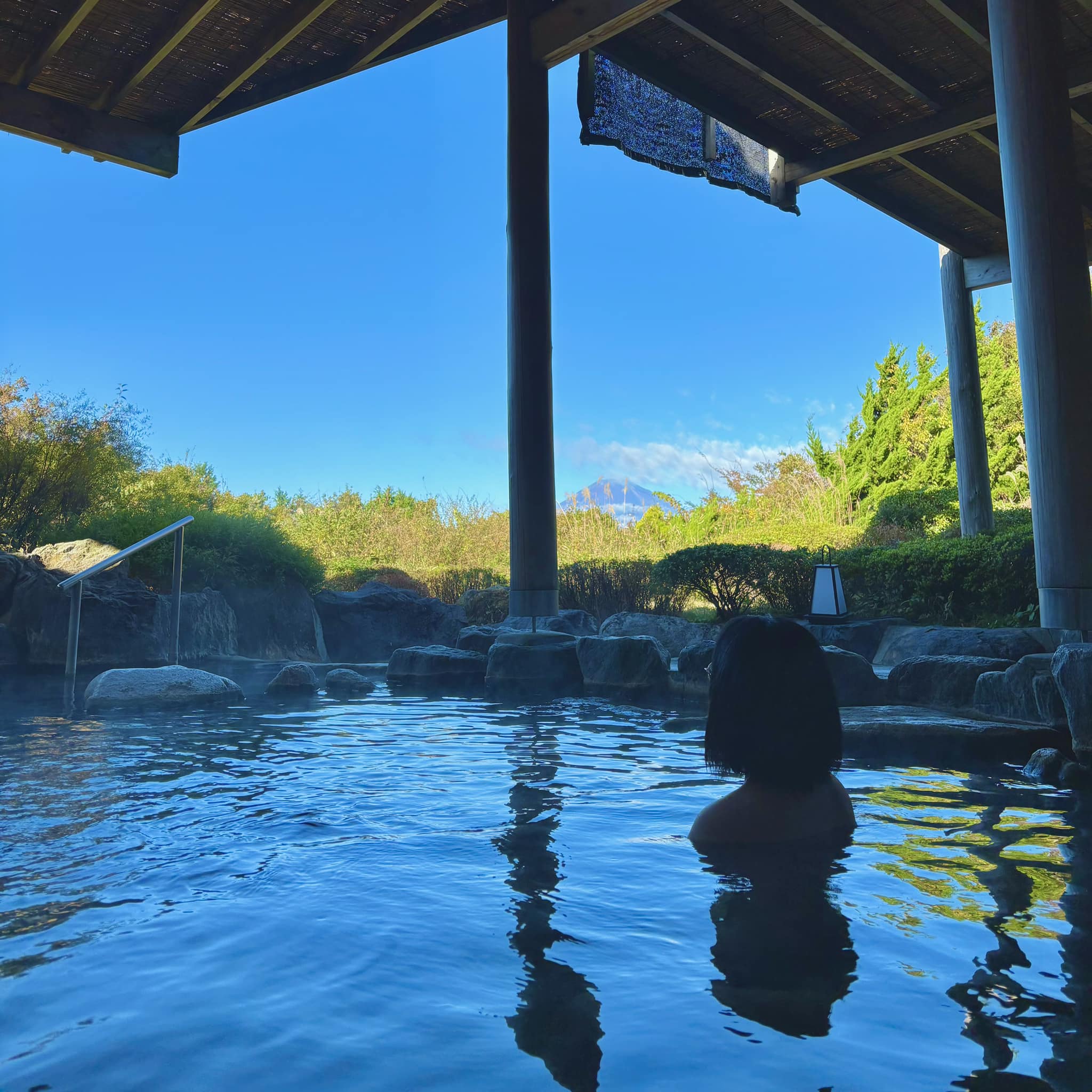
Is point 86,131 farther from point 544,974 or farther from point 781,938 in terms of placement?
point 781,938

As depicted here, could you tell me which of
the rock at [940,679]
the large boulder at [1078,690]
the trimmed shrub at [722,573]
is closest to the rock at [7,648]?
the trimmed shrub at [722,573]

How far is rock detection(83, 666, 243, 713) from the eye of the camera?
6094mm

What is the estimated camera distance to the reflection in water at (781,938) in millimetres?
1701

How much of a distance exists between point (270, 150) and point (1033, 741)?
2345 inches

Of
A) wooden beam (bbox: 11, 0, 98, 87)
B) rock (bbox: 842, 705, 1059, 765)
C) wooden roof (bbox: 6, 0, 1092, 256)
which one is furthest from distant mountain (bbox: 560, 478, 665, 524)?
rock (bbox: 842, 705, 1059, 765)

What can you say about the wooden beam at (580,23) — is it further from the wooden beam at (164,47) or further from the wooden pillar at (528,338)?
the wooden beam at (164,47)

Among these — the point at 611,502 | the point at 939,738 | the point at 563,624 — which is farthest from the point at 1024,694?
the point at 611,502

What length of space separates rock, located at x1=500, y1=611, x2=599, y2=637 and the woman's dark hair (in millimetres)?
5020

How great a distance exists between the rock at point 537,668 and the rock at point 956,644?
8.53 ft

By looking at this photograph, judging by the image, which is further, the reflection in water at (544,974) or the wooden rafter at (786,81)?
the wooden rafter at (786,81)

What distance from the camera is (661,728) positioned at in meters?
5.31

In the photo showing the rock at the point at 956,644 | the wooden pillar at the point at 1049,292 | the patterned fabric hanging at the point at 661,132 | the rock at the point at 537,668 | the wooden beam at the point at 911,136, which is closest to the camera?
the wooden pillar at the point at 1049,292

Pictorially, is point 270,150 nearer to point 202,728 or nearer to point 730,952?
point 202,728

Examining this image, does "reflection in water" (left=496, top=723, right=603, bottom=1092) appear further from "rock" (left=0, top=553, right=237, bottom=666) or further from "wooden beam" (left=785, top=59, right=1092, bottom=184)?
"wooden beam" (left=785, top=59, right=1092, bottom=184)
